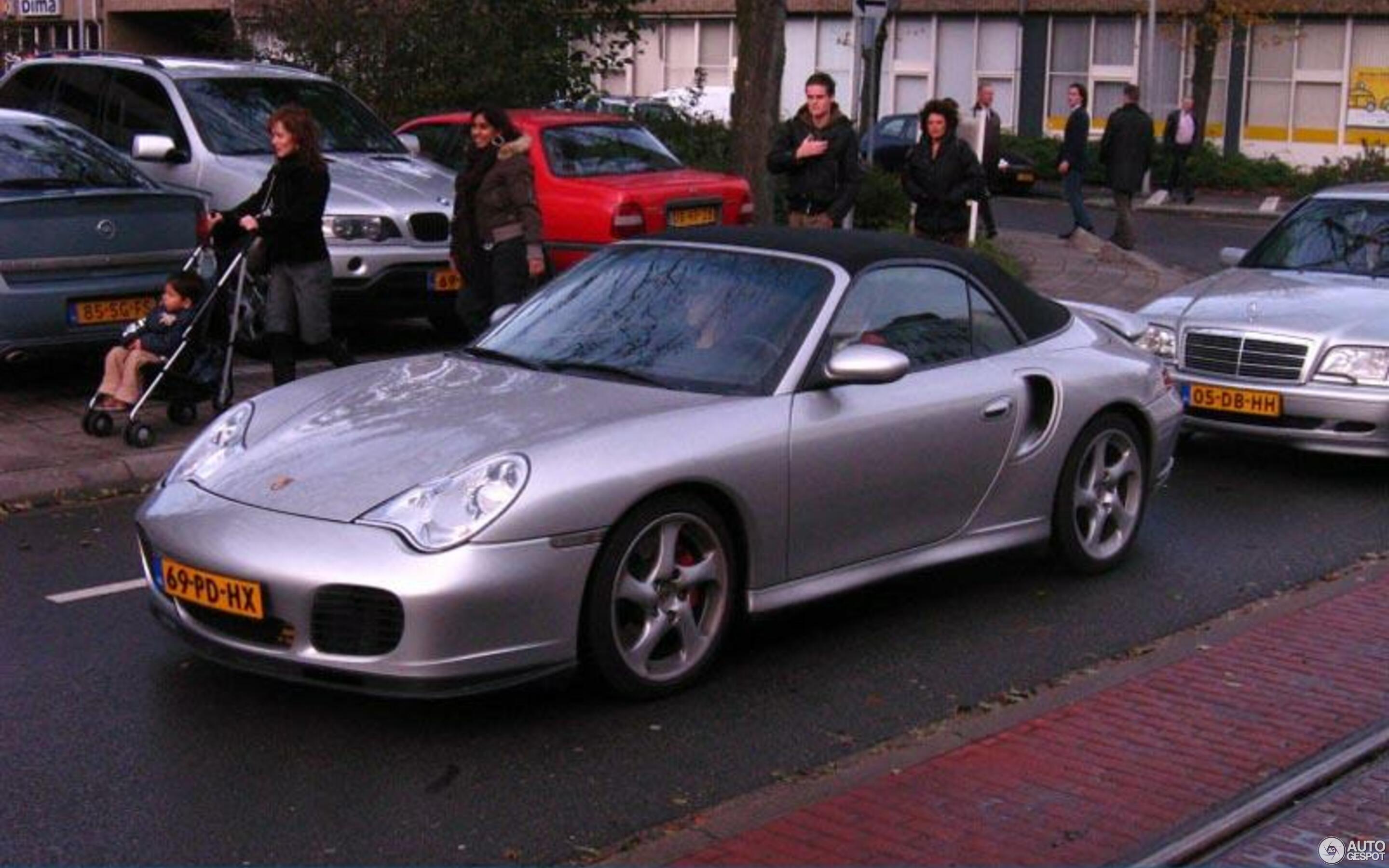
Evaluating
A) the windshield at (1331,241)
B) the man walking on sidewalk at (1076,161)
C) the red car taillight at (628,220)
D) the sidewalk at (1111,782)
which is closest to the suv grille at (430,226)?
the red car taillight at (628,220)

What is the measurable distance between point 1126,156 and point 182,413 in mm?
13974

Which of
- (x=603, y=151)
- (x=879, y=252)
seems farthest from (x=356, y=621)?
(x=603, y=151)

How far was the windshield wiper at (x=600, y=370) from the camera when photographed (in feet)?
20.9

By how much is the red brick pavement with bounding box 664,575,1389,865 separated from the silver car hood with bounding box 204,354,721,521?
150 centimetres

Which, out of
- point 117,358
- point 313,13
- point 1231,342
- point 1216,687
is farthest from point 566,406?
point 313,13

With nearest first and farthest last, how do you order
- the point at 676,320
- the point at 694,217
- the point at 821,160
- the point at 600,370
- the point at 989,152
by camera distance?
1. the point at 600,370
2. the point at 676,320
3. the point at 821,160
4. the point at 694,217
5. the point at 989,152

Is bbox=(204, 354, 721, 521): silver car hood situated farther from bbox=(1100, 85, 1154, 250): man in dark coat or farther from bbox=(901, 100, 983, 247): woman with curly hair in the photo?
bbox=(1100, 85, 1154, 250): man in dark coat

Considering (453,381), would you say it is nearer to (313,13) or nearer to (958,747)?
(958,747)

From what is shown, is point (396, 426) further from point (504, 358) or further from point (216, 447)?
point (504, 358)

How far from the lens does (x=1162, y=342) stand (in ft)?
33.8

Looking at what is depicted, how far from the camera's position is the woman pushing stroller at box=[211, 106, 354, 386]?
9750 millimetres

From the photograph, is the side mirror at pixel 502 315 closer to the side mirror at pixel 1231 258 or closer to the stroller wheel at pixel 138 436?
the stroller wheel at pixel 138 436

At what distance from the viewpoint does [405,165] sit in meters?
13.6

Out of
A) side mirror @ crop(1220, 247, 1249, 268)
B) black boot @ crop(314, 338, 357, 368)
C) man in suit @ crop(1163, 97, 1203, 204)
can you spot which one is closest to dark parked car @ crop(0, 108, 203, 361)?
black boot @ crop(314, 338, 357, 368)
